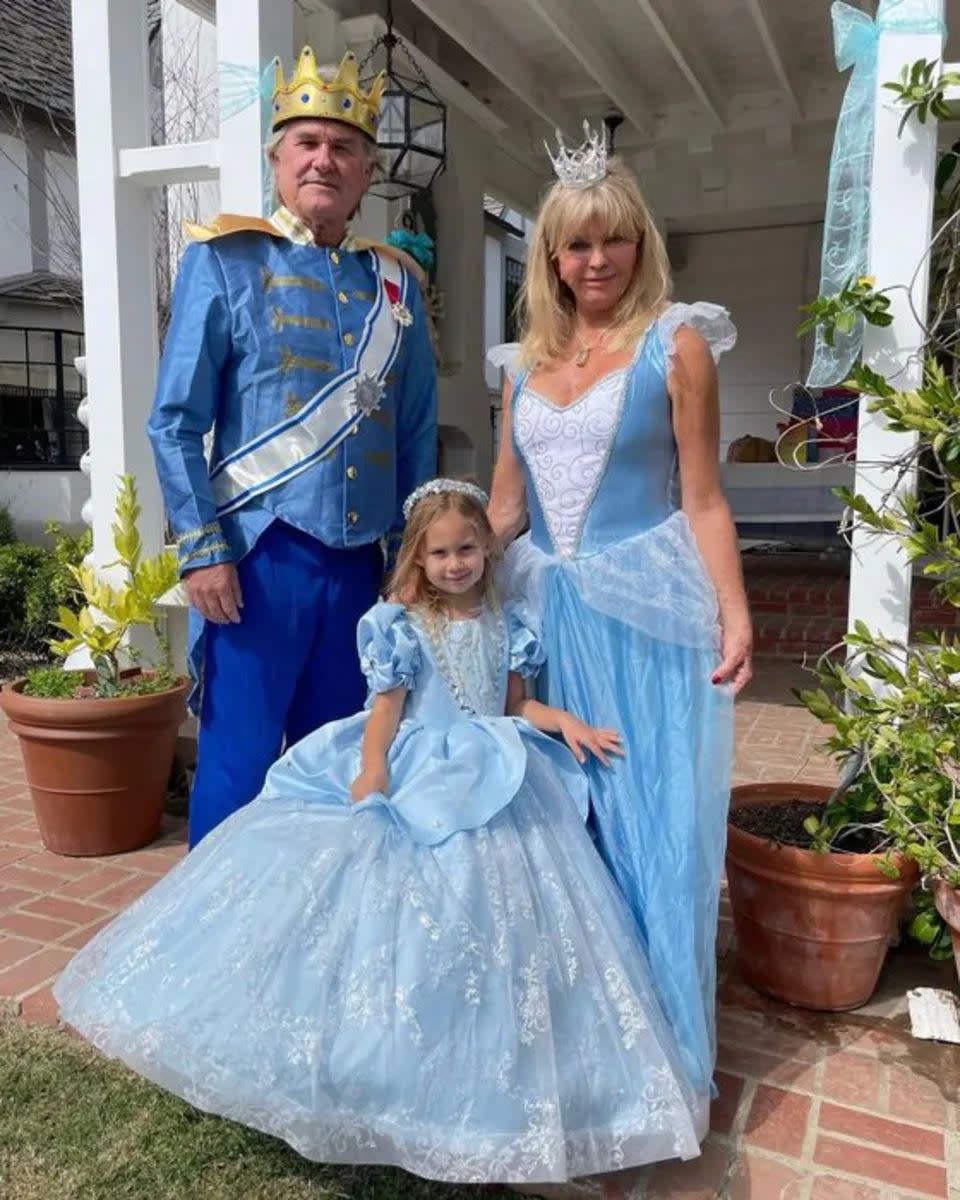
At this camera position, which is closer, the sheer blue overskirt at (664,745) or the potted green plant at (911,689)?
the sheer blue overskirt at (664,745)

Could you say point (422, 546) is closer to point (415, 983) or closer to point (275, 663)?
point (275, 663)

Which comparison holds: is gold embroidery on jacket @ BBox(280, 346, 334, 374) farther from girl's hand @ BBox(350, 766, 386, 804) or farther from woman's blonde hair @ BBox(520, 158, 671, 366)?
girl's hand @ BBox(350, 766, 386, 804)

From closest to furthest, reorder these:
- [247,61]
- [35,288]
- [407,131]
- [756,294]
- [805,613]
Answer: [247,61]
[407,131]
[805,613]
[756,294]
[35,288]

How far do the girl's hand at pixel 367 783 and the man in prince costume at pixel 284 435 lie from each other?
1.62ft

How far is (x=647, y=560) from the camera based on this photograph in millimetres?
1803

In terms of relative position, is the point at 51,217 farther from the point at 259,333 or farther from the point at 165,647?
the point at 259,333

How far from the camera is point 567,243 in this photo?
1.80 metres

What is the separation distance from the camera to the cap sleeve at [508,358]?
6.49 feet

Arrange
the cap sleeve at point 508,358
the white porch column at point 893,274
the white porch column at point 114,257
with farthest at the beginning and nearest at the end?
the white porch column at point 114,257 → the white porch column at point 893,274 → the cap sleeve at point 508,358

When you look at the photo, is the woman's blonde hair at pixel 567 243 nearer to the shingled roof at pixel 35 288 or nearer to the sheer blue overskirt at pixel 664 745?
the sheer blue overskirt at pixel 664 745

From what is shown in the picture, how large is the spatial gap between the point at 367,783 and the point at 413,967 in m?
0.34

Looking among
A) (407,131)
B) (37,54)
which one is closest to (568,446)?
(407,131)

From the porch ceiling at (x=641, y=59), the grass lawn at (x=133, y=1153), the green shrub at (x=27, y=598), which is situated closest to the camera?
the grass lawn at (x=133, y=1153)

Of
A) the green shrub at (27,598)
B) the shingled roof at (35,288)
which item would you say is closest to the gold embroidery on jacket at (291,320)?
the green shrub at (27,598)
